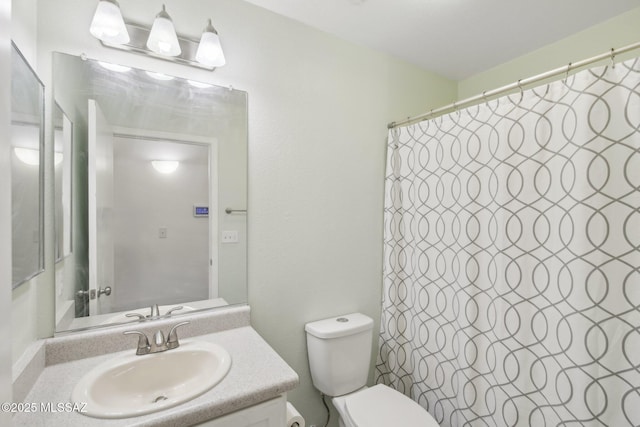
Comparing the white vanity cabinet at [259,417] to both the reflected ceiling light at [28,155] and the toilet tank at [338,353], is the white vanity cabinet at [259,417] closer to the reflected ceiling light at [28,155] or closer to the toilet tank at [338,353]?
the toilet tank at [338,353]

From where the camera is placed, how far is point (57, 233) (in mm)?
1076

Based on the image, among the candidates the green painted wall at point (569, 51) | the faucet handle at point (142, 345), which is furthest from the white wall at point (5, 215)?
the green painted wall at point (569, 51)

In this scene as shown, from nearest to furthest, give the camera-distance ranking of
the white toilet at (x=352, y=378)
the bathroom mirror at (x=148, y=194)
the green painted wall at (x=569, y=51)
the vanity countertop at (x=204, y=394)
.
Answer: the vanity countertop at (x=204, y=394) < the bathroom mirror at (x=148, y=194) < the white toilet at (x=352, y=378) < the green painted wall at (x=569, y=51)

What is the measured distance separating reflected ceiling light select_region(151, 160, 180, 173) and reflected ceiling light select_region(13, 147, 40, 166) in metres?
0.37

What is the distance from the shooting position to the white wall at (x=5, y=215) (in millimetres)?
496

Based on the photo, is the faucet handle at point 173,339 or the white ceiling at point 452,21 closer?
the faucet handle at point 173,339

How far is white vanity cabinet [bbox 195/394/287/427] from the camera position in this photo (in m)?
0.89

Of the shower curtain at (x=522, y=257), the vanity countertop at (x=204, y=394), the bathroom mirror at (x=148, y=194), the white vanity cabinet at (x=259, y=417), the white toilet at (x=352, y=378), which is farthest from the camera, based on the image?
the white toilet at (x=352, y=378)

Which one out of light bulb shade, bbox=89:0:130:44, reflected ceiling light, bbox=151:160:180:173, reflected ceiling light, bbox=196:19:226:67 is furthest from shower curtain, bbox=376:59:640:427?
light bulb shade, bbox=89:0:130:44

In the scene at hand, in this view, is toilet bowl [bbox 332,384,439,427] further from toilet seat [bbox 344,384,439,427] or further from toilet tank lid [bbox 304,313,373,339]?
toilet tank lid [bbox 304,313,373,339]

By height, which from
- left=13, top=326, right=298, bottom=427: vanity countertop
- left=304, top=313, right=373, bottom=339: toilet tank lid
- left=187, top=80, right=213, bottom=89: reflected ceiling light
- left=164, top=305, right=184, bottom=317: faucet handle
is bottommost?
left=304, top=313, right=373, bottom=339: toilet tank lid

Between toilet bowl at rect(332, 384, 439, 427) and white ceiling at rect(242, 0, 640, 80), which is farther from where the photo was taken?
white ceiling at rect(242, 0, 640, 80)

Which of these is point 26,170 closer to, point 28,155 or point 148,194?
point 28,155

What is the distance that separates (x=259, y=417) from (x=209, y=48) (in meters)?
1.42
